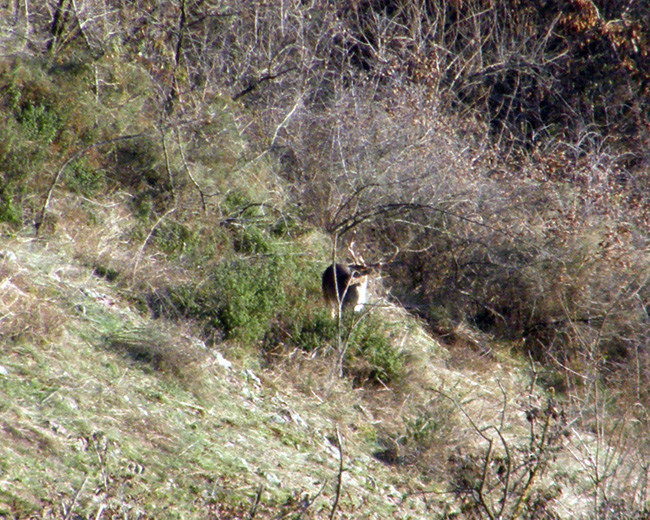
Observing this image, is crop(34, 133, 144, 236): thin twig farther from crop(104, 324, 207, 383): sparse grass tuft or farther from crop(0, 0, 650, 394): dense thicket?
crop(104, 324, 207, 383): sparse grass tuft

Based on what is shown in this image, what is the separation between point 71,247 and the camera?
6289 millimetres

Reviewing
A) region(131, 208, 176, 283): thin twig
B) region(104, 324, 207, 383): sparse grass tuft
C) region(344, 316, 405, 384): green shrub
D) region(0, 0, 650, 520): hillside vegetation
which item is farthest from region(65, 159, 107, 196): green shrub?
region(344, 316, 405, 384): green shrub

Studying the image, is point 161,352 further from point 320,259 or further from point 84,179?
point 320,259

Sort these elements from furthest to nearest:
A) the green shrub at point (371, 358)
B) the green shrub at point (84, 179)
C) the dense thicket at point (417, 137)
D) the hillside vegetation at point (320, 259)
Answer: the dense thicket at point (417, 137)
the green shrub at point (84, 179)
the green shrub at point (371, 358)
the hillside vegetation at point (320, 259)

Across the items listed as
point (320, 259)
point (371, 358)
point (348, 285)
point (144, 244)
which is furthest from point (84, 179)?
point (371, 358)

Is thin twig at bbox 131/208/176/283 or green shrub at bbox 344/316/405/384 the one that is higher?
thin twig at bbox 131/208/176/283

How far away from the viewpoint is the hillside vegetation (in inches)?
170

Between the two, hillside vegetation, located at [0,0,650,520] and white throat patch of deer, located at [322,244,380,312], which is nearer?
hillside vegetation, located at [0,0,650,520]

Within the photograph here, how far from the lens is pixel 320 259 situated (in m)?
7.70

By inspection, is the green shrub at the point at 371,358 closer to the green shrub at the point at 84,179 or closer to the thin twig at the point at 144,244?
the thin twig at the point at 144,244

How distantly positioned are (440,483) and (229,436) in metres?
1.50

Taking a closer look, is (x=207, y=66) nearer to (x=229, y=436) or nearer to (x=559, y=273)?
(x=559, y=273)

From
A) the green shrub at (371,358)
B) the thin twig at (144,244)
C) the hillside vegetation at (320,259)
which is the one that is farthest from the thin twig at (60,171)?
the green shrub at (371,358)

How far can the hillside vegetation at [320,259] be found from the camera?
4314 millimetres
